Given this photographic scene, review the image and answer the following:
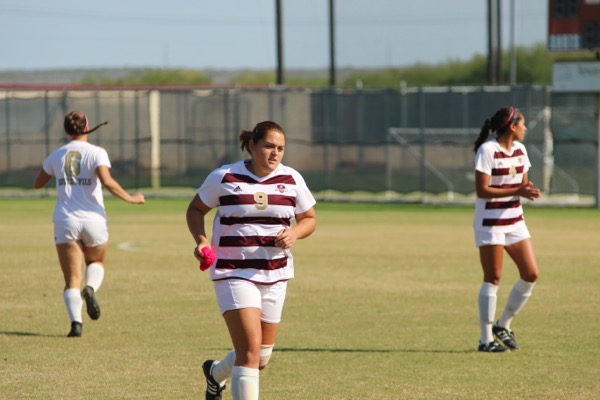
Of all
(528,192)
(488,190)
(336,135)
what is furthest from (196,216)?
(336,135)

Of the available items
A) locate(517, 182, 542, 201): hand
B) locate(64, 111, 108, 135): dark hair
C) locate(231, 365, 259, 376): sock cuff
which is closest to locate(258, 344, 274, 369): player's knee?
locate(231, 365, 259, 376): sock cuff

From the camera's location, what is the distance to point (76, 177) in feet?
40.7

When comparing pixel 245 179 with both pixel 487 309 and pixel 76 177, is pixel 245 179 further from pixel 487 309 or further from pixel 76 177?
pixel 76 177

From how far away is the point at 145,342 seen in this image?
38.9ft

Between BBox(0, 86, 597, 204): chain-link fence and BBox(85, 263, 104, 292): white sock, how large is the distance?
2116 centimetres

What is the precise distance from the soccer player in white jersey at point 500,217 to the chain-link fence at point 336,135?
822 inches

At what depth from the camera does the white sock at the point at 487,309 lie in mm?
11312

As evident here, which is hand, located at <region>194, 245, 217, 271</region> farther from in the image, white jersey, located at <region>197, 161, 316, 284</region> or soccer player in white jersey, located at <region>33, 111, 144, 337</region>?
soccer player in white jersey, located at <region>33, 111, 144, 337</region>

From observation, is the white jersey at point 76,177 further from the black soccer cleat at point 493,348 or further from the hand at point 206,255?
the hand at point 206,255

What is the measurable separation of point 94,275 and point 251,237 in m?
5.13

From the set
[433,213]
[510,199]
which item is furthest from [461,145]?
[510,199]

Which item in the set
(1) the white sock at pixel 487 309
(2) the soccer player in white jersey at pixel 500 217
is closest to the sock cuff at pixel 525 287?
(2) the soccer player in white jersey at pixel 500 217

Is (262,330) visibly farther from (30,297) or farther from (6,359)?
(30,297)

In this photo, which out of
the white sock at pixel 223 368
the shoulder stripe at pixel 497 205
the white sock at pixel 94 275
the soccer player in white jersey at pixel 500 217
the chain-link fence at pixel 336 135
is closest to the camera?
the white sock at pixel 223 368
